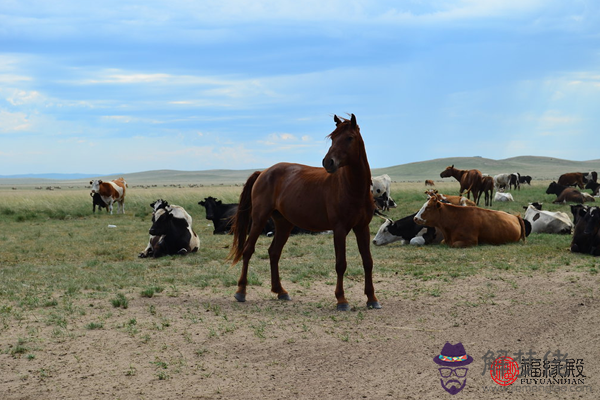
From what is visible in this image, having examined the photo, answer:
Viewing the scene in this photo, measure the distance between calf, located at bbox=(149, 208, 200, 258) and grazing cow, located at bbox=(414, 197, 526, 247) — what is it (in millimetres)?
5476

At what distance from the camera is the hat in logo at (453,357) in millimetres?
5420

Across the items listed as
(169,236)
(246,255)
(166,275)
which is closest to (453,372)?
(246,255)

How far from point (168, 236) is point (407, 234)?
597 cm

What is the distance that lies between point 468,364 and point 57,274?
26.9 ft

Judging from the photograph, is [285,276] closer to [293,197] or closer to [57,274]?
[293,197]

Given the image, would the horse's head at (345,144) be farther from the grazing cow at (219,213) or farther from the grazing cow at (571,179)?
the grazing cow at (571,179)

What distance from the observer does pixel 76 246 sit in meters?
15.5

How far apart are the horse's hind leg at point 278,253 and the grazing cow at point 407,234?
6.20 metres

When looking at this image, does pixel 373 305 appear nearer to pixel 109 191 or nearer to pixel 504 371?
pixel 504 371

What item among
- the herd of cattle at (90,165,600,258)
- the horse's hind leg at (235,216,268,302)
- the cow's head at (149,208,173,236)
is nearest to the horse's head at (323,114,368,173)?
the horse's hind leg at (235,216,268,302)

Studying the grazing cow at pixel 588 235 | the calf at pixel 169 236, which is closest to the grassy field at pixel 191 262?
the grazing cow at pixel 588 235

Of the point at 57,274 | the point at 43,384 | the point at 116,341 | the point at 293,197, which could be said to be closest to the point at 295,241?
the point at 57,274

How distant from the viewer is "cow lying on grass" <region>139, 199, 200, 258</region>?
1337 cm
